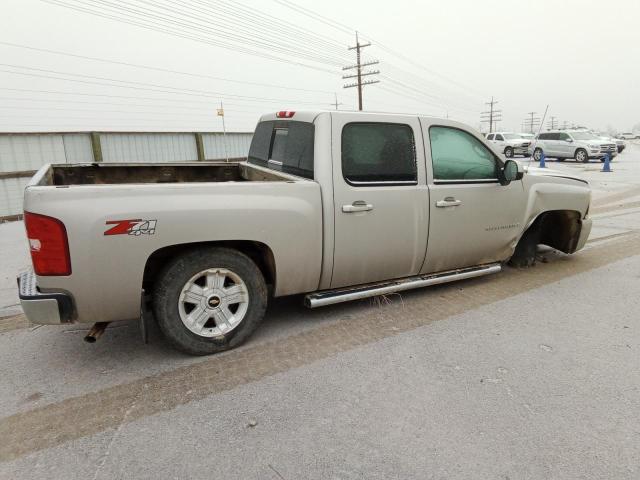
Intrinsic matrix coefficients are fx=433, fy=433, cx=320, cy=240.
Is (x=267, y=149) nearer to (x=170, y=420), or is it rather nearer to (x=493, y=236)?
(x=493, y=236)

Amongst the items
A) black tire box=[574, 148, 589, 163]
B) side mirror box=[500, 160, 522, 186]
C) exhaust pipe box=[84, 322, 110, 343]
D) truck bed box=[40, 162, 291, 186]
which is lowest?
black tire box=[574, 148, 589, 163]

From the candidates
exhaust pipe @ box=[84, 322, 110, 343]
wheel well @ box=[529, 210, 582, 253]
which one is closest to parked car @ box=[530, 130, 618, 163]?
wheel well @ box=[529, 210, 582, 253]

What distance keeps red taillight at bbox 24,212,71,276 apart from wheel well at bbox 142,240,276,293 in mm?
511

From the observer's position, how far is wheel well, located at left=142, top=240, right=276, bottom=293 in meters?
3.03

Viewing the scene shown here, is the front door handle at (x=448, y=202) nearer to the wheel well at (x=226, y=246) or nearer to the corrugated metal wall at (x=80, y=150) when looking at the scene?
the wheel well at (x=226, y=246)

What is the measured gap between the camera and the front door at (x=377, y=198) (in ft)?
11.5

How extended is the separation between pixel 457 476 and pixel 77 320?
241 centimetres

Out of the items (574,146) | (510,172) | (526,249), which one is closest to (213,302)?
(510,172)

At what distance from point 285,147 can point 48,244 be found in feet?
6.92

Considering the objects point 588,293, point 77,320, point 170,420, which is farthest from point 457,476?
point 588,293

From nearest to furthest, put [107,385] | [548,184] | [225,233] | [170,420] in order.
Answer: [170,420] < [107,385] < [225,233] < [548,184]

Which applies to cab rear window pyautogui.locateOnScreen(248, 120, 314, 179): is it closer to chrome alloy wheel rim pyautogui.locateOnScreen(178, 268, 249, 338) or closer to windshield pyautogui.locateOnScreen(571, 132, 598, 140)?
chrome alloy wheel rim pyautogui.locateOnScreen(178, 268, 249, 338)

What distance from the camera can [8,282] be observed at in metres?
5.01

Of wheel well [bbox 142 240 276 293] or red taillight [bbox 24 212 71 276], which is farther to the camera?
wheel well [bbox 142 240 276 293]
